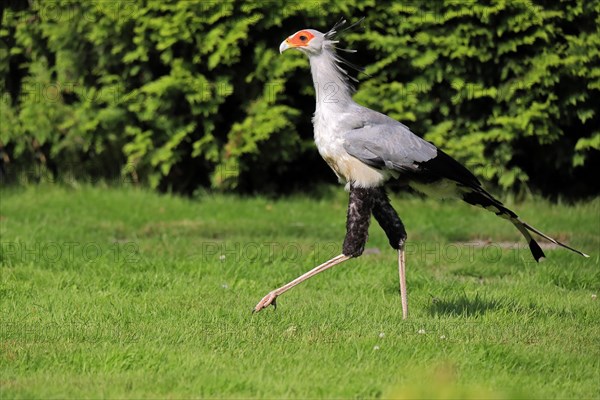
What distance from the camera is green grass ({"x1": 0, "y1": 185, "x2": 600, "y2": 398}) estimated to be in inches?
193

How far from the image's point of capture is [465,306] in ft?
21.9

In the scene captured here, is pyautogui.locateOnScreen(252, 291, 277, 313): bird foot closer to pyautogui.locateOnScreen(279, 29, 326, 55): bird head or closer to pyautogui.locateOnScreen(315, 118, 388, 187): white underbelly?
pyautogui.locateOnScreen(315, 118, 388, 187): white underbelly

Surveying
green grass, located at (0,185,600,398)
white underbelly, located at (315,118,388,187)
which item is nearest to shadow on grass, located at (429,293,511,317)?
green grass, located at (0,185,600,398)

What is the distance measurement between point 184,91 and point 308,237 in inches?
97.6

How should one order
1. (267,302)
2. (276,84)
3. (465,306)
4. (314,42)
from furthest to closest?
1. (276,84)
2. (465,306)
3. (314,42)
4. (267,302)

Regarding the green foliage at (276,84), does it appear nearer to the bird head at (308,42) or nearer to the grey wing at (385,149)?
the bird head at (308,42)

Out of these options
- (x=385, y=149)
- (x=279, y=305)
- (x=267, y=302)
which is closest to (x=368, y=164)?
(x=385, y=149)

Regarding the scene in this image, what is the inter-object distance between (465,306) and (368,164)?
51.5 inches

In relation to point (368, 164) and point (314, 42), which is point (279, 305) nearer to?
point (368, 164)

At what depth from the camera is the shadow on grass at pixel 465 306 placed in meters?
6.52

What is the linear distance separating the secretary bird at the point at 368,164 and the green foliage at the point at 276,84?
4408 millimetres

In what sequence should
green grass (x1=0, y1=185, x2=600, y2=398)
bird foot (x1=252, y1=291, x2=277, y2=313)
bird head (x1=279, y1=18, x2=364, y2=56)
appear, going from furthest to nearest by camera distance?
bird head (x1=279, y1=18, x2=364, y2=56) → bird foot (x1=252, y1=291, x2=277, y2=313) → green grass (x1=0, y1=185, x2=600, y2=398)

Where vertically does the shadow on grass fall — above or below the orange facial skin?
below

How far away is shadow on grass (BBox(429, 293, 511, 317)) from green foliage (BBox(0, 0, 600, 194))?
4.02 m
